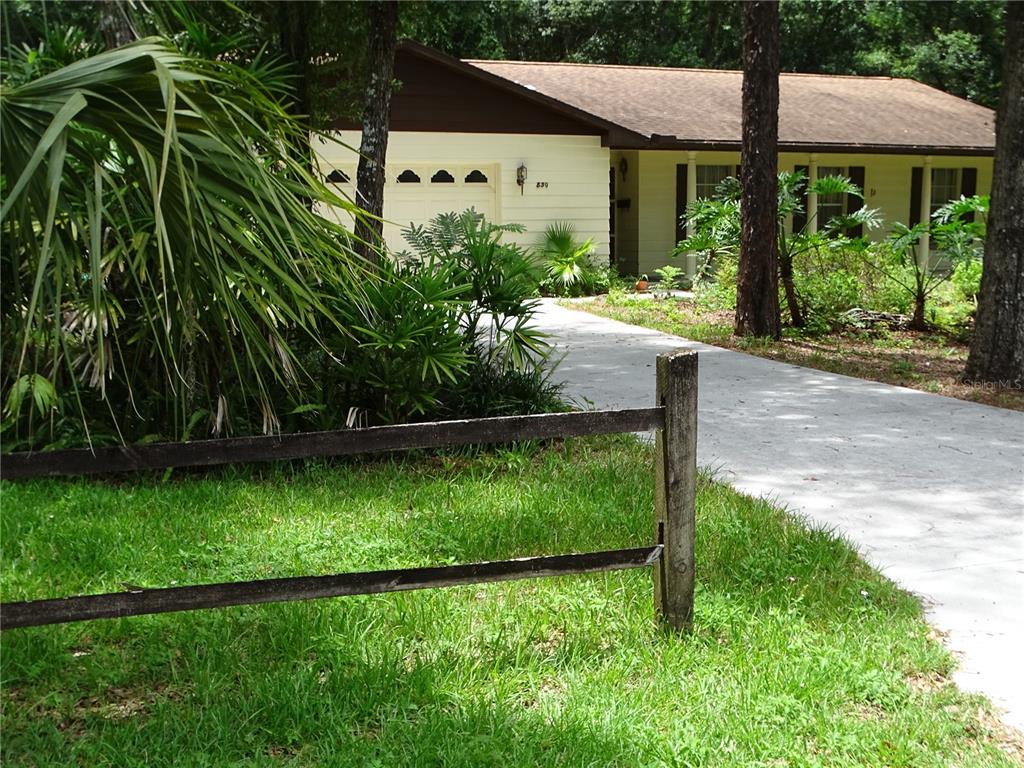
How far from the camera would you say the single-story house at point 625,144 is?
61.8 ft

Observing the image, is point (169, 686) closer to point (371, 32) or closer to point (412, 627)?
point (412, 627)

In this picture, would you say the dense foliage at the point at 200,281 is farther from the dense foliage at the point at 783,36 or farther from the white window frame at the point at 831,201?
the dense foliage at the point at 783,36

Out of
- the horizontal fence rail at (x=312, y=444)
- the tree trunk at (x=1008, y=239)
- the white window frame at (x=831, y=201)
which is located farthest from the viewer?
the white window frame at (x=831, y=201)

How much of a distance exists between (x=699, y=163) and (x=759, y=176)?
10.3 m

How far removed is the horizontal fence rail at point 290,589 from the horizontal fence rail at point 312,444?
1.33 ft

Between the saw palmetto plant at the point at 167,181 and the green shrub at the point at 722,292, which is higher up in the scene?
the saw palmetto plant at the point at 167,181

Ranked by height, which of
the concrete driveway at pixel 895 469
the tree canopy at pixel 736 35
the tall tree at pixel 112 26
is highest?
the tree canopy at pixel 736 35

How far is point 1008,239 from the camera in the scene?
30.6 feet

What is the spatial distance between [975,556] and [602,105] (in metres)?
17.6

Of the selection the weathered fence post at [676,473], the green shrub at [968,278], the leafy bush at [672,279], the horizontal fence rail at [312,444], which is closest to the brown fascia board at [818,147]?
the leafy bush at [672,279]

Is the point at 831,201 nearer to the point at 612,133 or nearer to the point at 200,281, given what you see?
the point at 612,133

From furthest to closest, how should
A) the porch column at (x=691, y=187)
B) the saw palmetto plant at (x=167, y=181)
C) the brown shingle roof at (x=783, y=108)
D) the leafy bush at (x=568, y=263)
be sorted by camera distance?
the porch column at (x=691, y=187), the brown shingle roof at (x=783, y=108), the leafy bush at (x=568, y=263), the saw palmetto plant at (x=167, y=181)

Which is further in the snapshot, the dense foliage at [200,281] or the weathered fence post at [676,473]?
the weathered fence post at [676,473]

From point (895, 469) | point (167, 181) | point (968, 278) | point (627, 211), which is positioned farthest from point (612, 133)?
point (167, 181)
